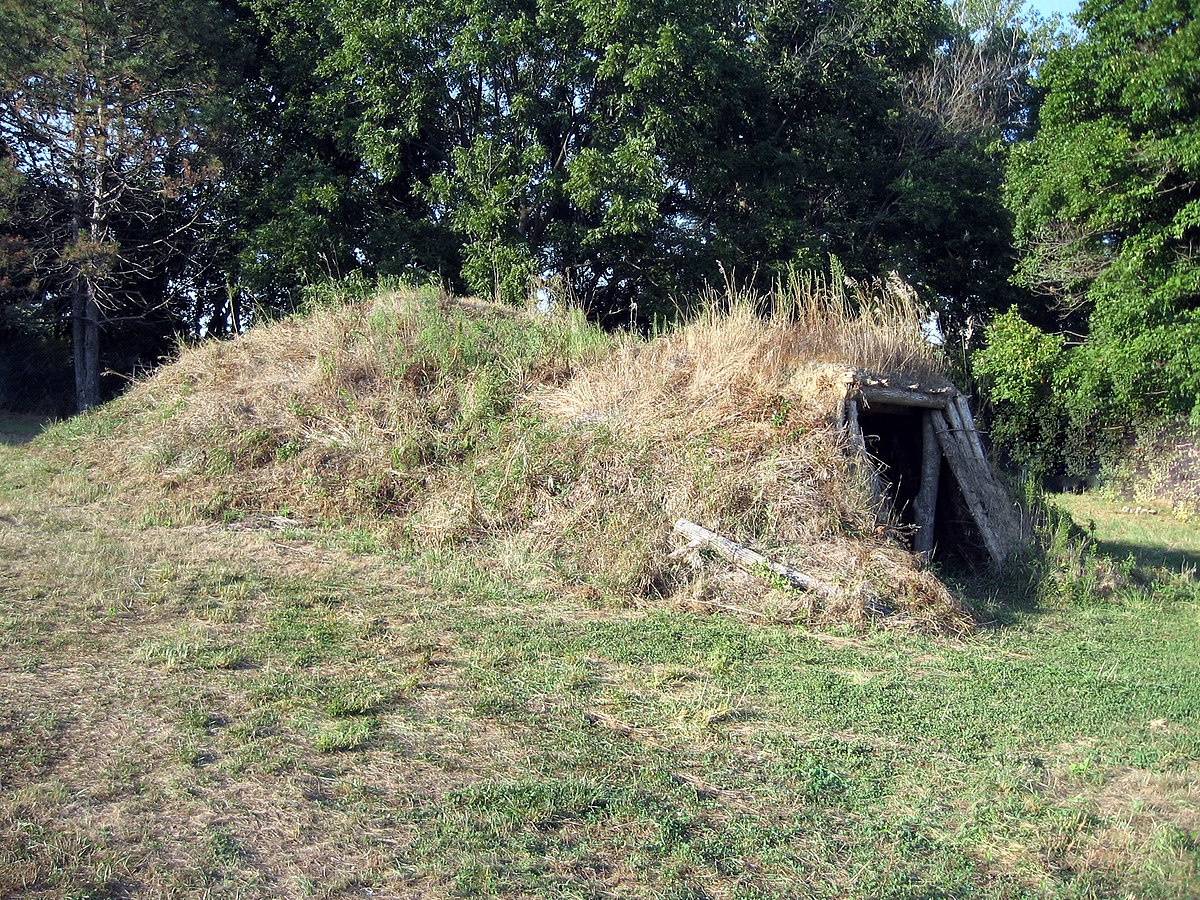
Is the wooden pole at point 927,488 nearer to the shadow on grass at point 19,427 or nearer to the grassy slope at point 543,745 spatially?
the grassy slope at point 543,745

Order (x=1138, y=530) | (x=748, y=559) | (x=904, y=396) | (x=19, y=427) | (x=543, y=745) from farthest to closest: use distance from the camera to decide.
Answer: (x=19, y=427), (x=1138, y=530), (x=904, y=396), (x=748, y=559), (x=543, y=745)

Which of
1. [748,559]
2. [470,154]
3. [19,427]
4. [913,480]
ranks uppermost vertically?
[470,154]

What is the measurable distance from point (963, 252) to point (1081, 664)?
17.3 meters

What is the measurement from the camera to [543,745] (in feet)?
15.6

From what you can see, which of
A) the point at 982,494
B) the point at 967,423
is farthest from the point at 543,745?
the point at 967,423

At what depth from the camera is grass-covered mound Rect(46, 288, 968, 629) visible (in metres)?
8.05

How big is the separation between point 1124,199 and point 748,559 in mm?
11765

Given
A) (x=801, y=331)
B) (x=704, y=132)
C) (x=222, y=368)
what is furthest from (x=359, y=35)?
(x=801, y=331)

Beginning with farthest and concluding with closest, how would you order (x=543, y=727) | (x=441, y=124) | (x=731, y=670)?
1. (x=441, y=124)
2. (x=731, y=670)
3. (x=543, y=727)

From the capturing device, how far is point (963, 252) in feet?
72.5

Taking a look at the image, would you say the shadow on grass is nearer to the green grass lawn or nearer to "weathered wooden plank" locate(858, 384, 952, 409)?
"weathered wooden plank" locate(858, 384, 952, 409)

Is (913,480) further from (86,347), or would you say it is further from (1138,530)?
(86,347)

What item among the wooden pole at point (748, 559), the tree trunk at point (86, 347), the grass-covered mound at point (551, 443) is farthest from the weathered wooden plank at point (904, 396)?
the tree trunk at point (86, 347)

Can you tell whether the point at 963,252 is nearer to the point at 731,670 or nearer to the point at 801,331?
the point at 801,331
